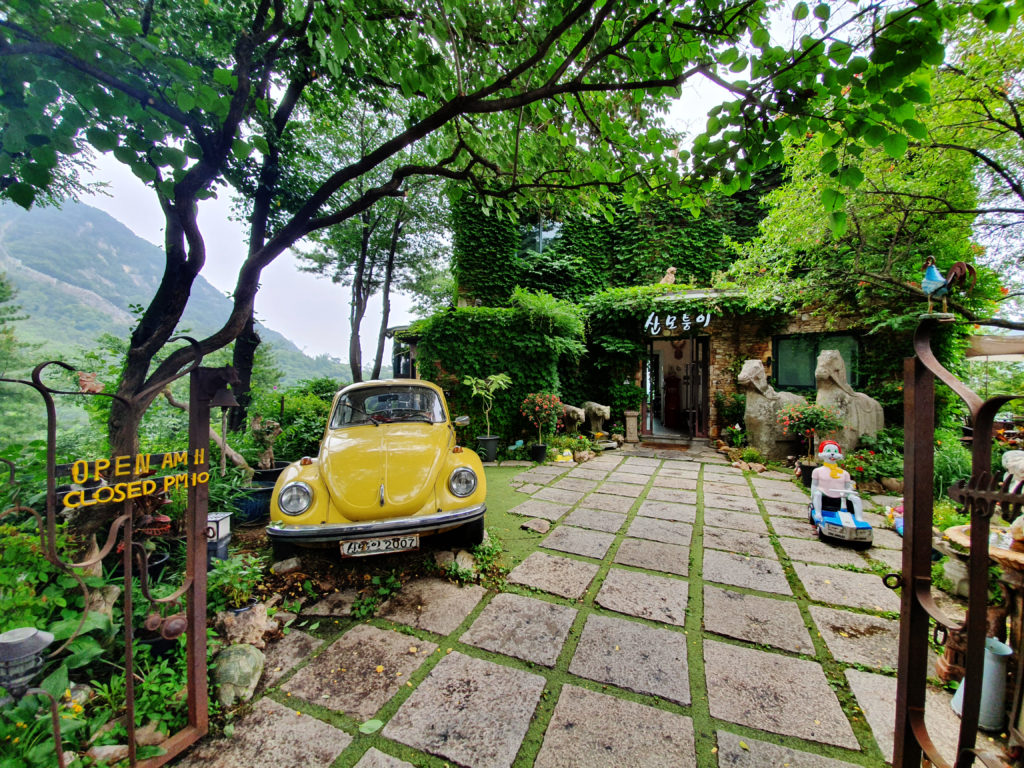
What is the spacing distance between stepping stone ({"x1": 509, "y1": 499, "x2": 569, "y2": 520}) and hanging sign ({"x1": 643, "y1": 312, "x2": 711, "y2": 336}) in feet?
21.0

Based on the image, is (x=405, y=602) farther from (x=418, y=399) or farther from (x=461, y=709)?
(x=418, y=399)

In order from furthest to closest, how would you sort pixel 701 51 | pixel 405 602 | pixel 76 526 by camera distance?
pixel 405 602 → pixel 76 526 → pixel 701 51

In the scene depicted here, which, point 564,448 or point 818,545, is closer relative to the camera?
point 818,545

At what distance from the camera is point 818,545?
3.60 meters

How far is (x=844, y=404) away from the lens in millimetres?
6168

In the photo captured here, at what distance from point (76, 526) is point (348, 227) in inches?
512

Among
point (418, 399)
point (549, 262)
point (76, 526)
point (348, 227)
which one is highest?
point (348, 227)

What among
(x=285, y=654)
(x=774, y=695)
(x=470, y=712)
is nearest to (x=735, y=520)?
(x=774, y=695)

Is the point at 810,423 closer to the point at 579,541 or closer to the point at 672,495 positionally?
the point at 672,495

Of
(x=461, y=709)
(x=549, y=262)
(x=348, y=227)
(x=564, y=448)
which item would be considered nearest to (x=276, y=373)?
(x=348, y=227)

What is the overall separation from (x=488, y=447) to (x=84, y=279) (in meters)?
88.4

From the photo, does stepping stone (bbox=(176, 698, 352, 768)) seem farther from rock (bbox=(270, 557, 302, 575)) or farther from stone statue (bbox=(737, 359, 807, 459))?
stone statue (bbox=(737, 359, 807, 459))

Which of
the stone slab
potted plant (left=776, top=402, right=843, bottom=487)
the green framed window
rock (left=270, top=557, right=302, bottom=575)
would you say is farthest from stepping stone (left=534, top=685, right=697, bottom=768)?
the green framed window

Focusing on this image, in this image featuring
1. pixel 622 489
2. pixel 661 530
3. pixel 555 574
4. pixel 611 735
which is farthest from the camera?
pixel 622 489
